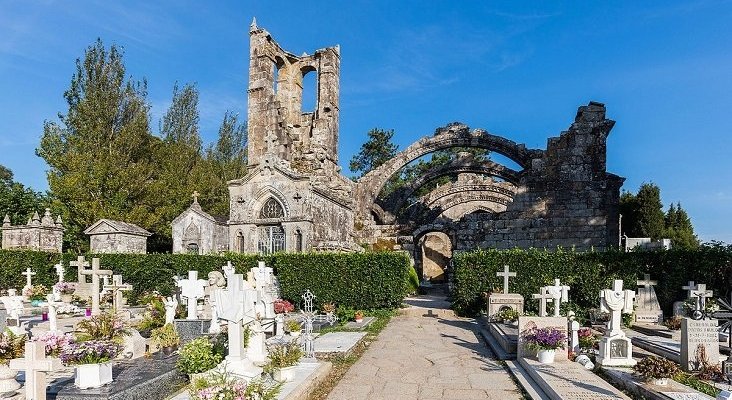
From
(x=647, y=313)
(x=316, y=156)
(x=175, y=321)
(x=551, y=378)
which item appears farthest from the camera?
(x=316, y=156)

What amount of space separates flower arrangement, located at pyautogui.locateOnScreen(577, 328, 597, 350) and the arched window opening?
13.9m

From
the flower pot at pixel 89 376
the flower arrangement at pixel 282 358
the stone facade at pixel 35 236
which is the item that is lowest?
the flower arrangement at pixel 282 358

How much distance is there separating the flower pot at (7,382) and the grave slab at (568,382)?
7.64 m

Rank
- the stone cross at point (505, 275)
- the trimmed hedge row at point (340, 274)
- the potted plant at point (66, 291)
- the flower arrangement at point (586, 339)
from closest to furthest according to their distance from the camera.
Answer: the flower arrangement at point (586, 339) → the stone cross at point (505, 275) → the trimmed hedge row at point (340, 274) → the potted plant at point (66, 291)

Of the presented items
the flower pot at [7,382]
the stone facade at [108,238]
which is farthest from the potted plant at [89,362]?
the stone facade at [108,238]

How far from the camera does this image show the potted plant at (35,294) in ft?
64.2

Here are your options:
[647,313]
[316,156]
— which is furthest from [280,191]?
[647,313]

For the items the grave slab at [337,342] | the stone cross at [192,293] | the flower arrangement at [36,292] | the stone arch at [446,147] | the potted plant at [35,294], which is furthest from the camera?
the stone arch at [446,147]

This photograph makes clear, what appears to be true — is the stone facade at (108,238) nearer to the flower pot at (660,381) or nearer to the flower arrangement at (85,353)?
the flower arrangement at (85,353)

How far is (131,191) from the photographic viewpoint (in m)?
29.7

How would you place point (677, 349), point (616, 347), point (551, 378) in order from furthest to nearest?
point (677, 349)
point (616, 347)
point (551, 378)

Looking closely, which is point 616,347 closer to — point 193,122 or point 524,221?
point 524,221

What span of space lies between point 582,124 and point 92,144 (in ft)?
89.3

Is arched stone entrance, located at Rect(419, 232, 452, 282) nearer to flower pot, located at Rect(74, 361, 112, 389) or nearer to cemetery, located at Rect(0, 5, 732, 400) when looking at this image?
cemetery, located at Rect(0, 5, 732, 400)
